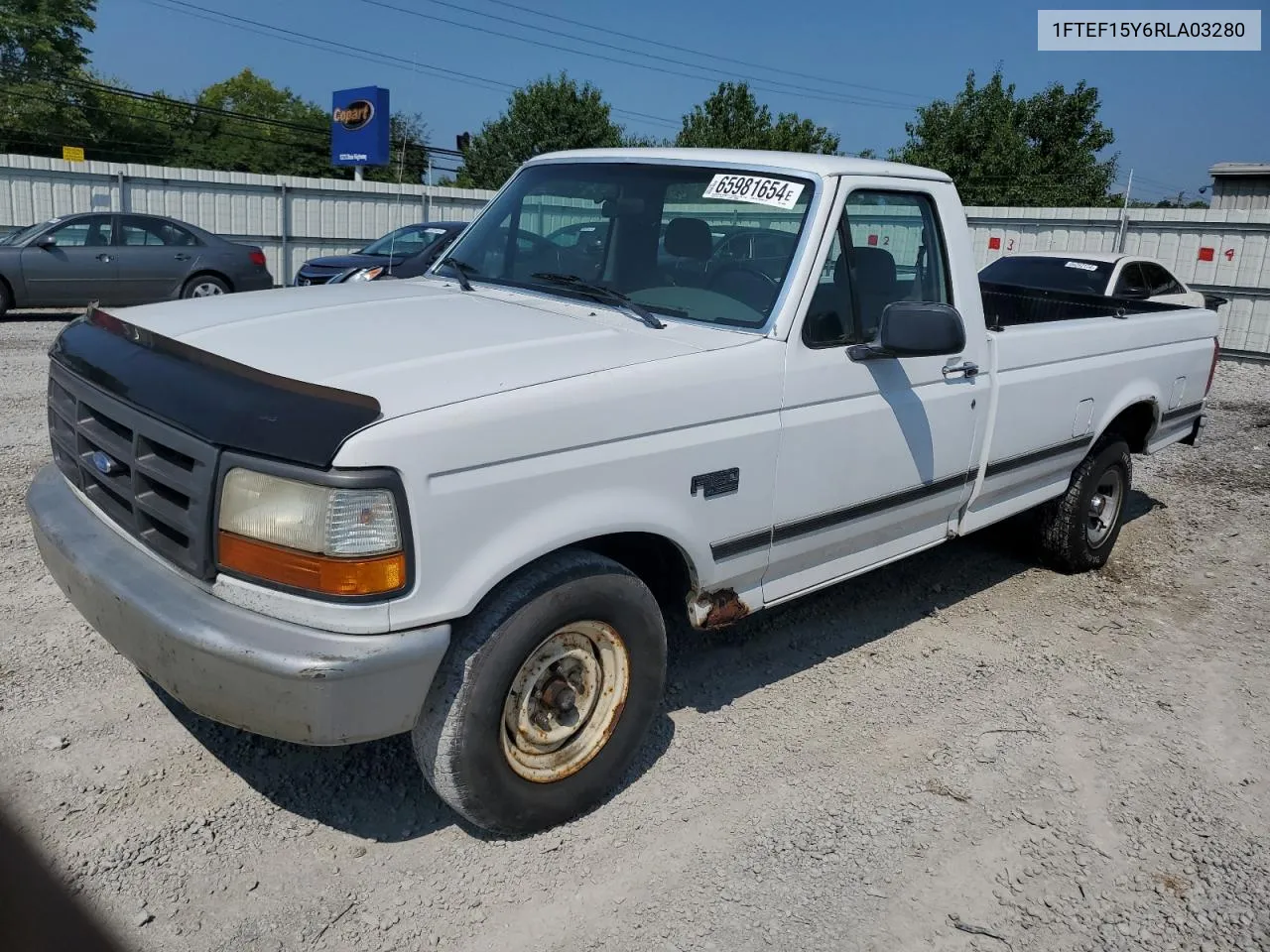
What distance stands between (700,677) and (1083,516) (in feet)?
8.68

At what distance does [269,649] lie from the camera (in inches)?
97.1

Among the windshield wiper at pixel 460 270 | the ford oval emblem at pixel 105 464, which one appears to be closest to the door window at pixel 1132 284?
the windshield wiper at pixel 460 270

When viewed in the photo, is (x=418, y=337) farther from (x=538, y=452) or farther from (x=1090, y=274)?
(x=1090, y=274)

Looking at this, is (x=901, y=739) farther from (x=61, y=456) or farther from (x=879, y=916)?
(x=61, y=456)

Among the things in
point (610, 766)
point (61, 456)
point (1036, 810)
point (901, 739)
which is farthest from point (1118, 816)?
point (61, 456)

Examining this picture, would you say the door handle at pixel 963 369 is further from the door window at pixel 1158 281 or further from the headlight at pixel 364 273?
the headlight at pixel 364 273

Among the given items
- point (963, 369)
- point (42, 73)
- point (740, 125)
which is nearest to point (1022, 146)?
point (740, 125)

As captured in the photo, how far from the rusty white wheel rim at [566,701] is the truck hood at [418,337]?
77 centimetres

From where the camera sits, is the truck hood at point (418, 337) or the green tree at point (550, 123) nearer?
the truck hood at point (418, 337)

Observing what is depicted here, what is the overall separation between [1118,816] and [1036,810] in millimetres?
267

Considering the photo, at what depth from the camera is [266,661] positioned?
8.06 ft

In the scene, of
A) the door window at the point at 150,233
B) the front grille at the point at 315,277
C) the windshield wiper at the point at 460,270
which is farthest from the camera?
the door window at the point at 150,233

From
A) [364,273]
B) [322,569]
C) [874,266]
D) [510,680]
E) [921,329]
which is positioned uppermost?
[874,266]

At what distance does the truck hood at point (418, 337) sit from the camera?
2.72 m
